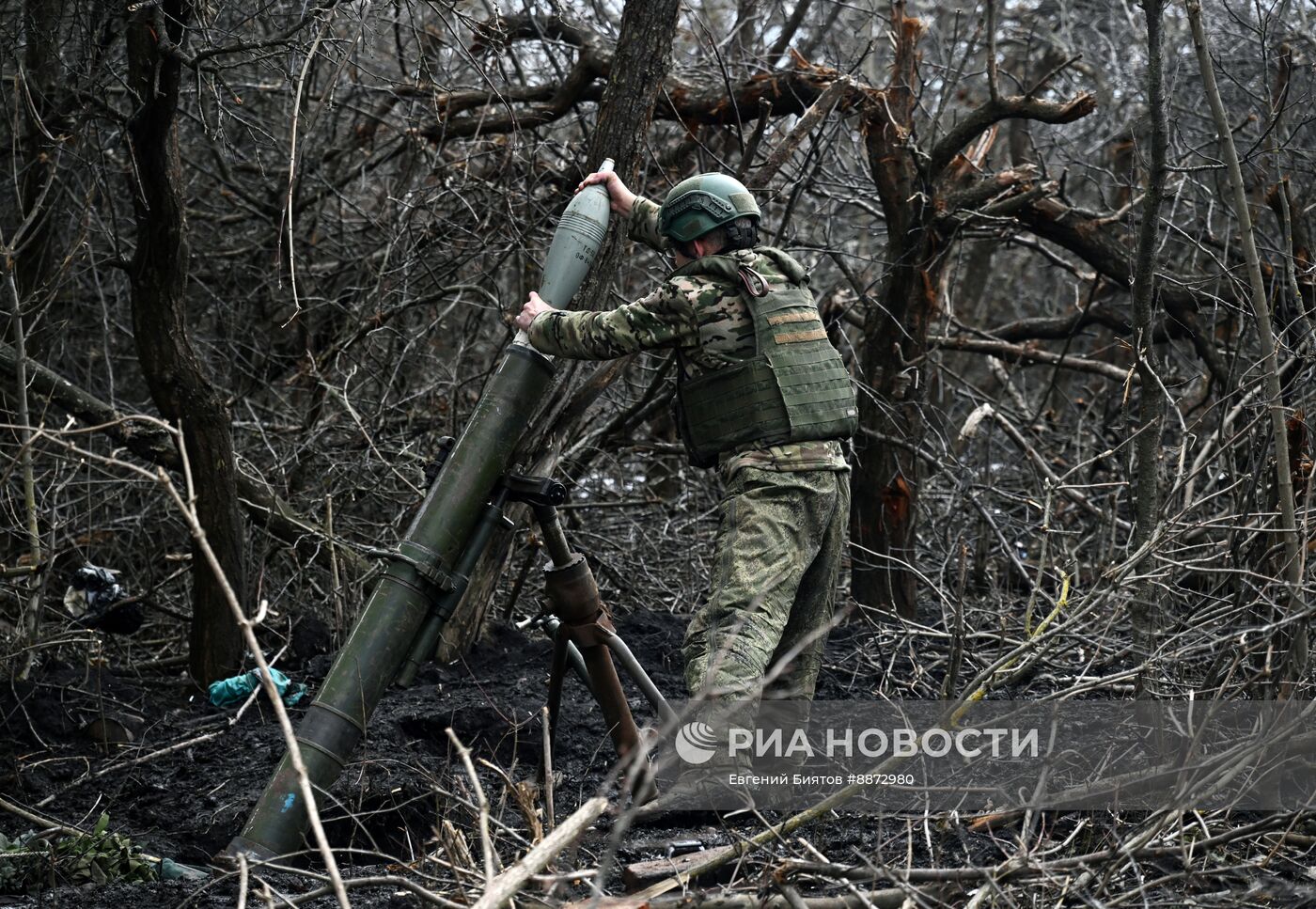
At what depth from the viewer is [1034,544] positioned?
23.4ft

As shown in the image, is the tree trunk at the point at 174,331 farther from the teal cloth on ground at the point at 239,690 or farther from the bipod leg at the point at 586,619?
the bipod leg at the point at 586,619

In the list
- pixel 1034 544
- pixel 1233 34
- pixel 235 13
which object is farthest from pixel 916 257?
pixel 1233 34

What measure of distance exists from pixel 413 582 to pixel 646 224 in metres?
1.47

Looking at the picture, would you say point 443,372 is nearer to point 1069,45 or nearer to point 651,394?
point 651,394

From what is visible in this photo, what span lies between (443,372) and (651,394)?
5.33ft

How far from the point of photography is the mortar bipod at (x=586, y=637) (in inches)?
151

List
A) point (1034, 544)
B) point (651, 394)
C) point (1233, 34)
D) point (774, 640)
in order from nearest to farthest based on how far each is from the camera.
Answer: point (774, 640), point (651, 394), point (1034, 544), point (1233, 34)

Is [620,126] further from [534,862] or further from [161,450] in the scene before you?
[534,862]

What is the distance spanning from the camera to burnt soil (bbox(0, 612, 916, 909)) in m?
3.83

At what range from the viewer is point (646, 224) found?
4.55m

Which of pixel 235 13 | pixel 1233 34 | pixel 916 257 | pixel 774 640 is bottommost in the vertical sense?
pixel 774 640

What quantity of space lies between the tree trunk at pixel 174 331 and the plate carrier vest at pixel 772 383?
2.01m

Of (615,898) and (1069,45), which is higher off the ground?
(1069,45)

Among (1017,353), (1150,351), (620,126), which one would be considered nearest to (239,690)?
(620,126)
